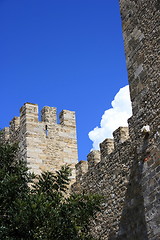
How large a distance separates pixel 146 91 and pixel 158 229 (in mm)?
2437

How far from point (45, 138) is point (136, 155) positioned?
4.63 meters

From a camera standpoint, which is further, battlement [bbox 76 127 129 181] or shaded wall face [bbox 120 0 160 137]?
battlement [bbox 76 127 129 181]

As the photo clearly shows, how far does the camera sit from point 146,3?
959cm

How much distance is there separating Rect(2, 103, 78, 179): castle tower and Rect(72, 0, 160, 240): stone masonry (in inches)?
70.3

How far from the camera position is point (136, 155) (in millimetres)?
10359

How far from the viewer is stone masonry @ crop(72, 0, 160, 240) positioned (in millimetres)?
8557

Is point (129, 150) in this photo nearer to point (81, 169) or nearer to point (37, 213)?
point (81, 169)

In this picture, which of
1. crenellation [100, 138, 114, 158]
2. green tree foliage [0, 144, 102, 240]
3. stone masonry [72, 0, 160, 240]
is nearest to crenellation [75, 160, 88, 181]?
stone masonry [72, 0, 160, 240]

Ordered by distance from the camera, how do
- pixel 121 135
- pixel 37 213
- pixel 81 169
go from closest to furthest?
pixel 37 213 → pixel 121 135 → pixel 81 169

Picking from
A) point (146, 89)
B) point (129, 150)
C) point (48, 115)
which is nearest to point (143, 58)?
point (146, 89)

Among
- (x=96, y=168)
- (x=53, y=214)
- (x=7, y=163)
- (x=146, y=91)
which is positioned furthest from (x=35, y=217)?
(x=96, y=168)

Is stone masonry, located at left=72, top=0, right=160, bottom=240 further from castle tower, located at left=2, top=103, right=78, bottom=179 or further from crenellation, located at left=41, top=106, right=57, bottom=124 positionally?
crenellation, located at left=41, top=106, right=57, bottom=124

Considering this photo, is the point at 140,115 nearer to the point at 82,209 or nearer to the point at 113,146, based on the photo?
the point at 82,209

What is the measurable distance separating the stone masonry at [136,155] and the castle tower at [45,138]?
1.79 meters
